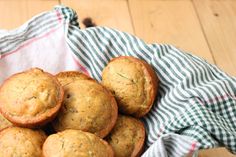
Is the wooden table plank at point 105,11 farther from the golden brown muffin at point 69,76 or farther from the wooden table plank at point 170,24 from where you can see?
the golden brown muffin at point 69,76

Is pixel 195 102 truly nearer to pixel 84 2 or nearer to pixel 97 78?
pixel 97 78

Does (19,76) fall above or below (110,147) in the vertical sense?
above

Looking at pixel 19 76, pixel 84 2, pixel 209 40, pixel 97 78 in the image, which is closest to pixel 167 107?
pixel 97 78

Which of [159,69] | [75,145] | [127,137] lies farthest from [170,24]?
[75,145]

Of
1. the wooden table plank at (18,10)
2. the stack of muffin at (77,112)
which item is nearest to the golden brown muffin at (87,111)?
the stack of muffin at (77,112)

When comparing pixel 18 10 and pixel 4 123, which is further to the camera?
pixel 18 10

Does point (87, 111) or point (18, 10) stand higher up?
point (18, 10)

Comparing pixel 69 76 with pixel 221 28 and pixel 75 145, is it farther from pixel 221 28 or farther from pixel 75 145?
pixel 221 28

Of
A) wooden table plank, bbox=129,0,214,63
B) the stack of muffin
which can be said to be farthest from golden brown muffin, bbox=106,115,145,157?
wooden table plank, bbox=129,0,214,63
